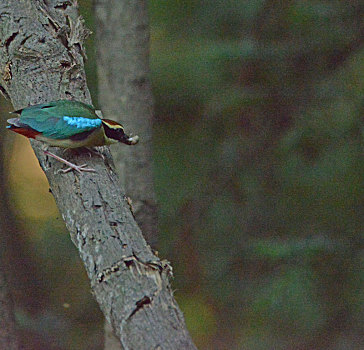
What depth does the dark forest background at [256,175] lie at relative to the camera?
3279 millimetres

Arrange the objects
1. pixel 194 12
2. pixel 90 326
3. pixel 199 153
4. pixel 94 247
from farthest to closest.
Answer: pixel 90 326, pixel 199 153, pixel 194 12, pixel 94 247

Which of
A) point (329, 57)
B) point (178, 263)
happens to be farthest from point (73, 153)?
point (178, 263)

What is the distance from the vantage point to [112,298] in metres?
1.03

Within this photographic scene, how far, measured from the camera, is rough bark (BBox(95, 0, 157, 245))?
102 inches

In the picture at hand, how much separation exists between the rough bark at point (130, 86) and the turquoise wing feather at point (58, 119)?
1.16 metres

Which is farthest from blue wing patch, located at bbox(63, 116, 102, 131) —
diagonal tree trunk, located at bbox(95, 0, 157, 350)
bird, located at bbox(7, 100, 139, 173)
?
diagonal tree trunk, located at bbox(95, 0, 157, 350)

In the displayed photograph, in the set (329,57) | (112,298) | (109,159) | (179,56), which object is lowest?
(112,298)

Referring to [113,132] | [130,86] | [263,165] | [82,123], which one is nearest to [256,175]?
[263,165]

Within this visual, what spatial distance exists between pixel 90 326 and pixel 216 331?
1.01m

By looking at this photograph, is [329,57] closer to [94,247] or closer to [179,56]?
[179,56]

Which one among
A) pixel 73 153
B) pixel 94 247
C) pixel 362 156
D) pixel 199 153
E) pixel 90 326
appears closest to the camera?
pixel 94 247

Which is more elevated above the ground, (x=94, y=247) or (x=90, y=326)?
(x=90, y=326)

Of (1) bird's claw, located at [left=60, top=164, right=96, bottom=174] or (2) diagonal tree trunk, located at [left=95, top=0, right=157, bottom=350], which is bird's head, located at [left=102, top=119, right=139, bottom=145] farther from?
(2) diagonal tree trunk, located at [left=95, top=0, right=157, bottom=350]

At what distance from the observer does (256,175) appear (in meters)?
3.86
